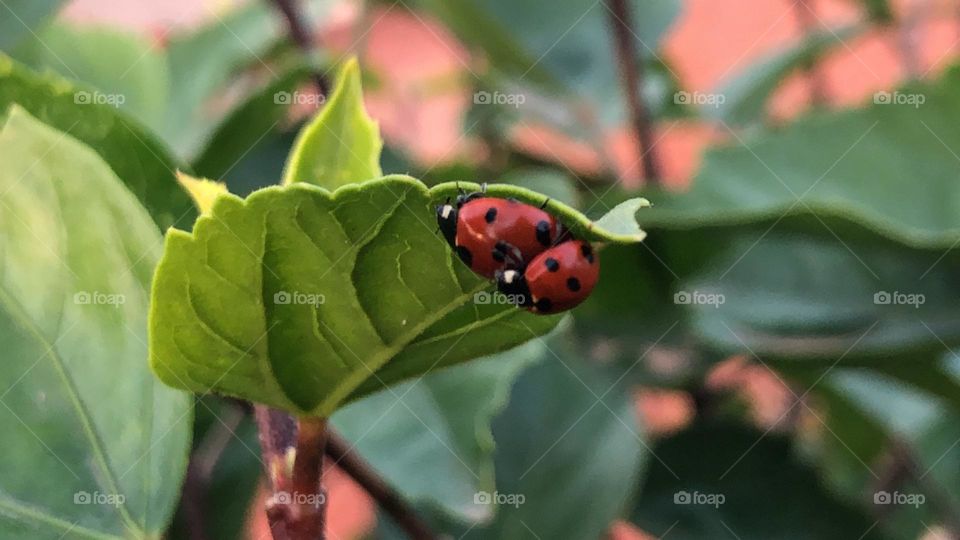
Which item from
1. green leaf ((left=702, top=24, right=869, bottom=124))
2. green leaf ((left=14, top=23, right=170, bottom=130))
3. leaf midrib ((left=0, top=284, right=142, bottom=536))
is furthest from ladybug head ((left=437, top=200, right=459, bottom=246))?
green leaf ((left=702, top=24, right=869, bottom=124))

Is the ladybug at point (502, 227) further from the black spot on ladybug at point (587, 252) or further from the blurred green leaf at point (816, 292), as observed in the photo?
the blurred green leaf at point (816, 292)

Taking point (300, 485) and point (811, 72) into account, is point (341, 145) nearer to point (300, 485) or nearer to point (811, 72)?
point (300, 485)

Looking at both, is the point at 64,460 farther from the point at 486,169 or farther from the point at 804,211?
the point at 486,169

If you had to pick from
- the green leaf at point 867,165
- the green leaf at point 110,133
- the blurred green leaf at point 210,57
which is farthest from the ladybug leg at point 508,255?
the blurred green leaf at point 210,57

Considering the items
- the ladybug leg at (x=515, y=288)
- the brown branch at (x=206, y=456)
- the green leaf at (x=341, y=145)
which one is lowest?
the brown branch at (x=206, y=456)

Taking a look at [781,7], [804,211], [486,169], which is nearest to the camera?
[804,211]

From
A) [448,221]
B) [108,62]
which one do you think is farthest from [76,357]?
[108,62]

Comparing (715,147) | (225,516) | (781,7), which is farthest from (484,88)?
(781,7)
